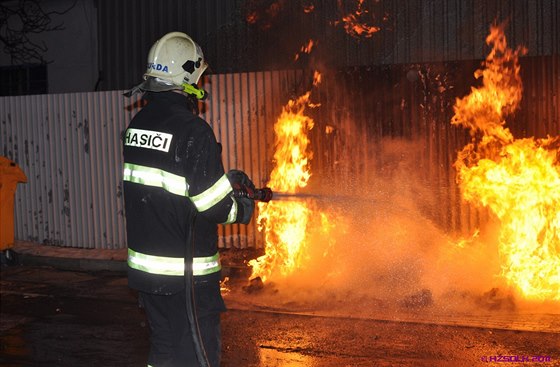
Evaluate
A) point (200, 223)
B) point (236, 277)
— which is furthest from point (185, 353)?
point (236, 277)

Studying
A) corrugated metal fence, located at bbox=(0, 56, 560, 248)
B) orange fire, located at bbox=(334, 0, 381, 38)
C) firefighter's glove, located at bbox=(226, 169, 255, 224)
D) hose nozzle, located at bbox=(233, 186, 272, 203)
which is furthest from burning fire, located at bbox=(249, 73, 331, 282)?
firefighter's glove, located at bbox=(226, 169, 255, 224)

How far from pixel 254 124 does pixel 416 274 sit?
3691mm

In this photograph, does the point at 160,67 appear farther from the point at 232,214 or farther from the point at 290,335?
the point at 290,335

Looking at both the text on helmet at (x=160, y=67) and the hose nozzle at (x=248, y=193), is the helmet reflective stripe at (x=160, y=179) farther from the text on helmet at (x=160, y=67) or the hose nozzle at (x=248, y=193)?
the text on helmet at (x=160, y=67)

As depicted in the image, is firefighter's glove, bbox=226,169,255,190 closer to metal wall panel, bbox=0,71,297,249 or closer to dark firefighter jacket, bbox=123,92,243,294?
dark firefighter jacket, bbox=123,92,243,294

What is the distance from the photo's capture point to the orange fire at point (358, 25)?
456 inches

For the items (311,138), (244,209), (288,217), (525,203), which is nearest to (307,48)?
(311,138)

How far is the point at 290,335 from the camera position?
21.4 ft

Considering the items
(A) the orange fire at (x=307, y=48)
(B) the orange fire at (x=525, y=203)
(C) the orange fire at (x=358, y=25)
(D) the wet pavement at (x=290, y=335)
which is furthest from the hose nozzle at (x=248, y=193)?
(A) the orange fire at (x=307, y=48)

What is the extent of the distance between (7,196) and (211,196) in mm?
8065

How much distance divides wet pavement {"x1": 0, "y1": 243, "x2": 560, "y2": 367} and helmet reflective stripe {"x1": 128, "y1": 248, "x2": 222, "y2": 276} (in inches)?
86.1

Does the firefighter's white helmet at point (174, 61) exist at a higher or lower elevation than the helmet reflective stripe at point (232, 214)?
higher

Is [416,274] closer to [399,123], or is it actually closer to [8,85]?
[399,123]

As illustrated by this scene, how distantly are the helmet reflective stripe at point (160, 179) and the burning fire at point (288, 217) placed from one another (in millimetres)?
4773
